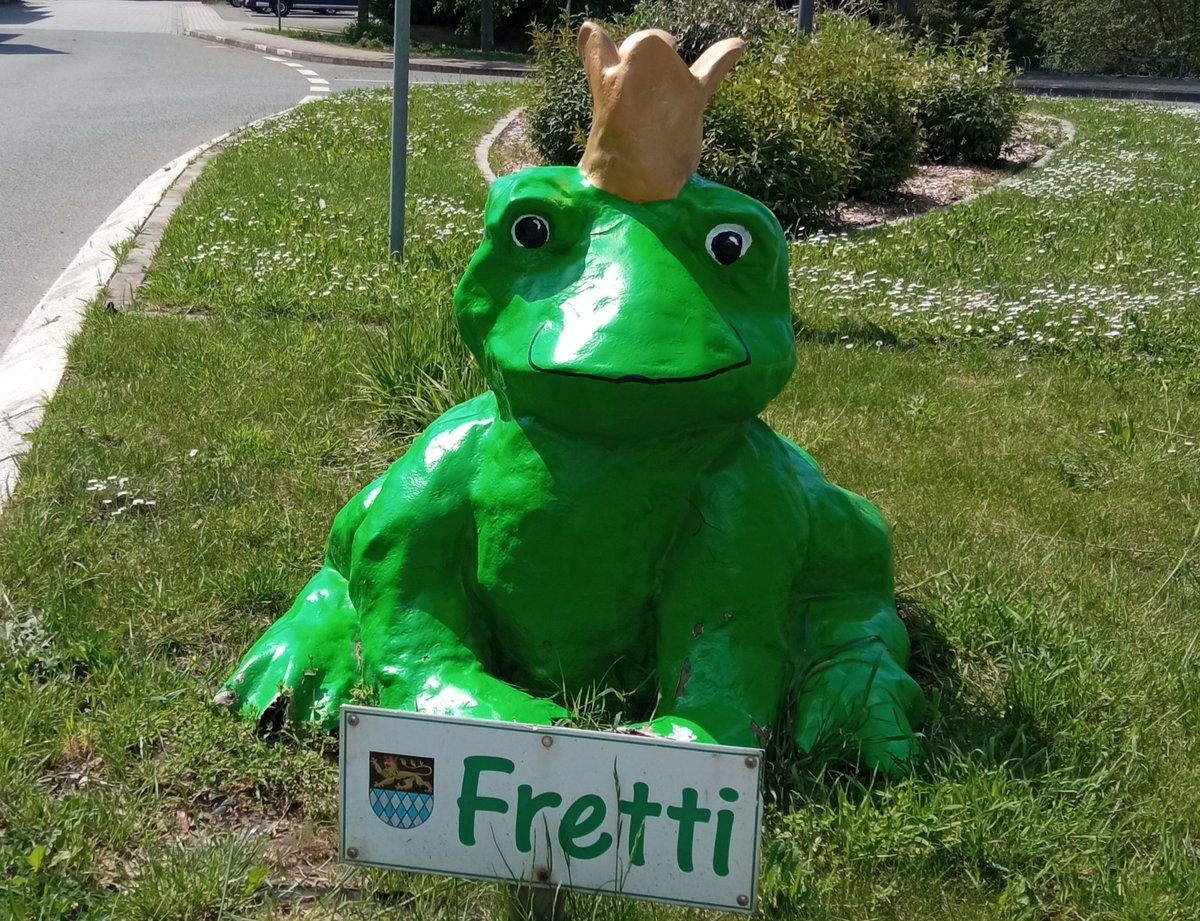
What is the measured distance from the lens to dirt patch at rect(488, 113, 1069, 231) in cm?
1001

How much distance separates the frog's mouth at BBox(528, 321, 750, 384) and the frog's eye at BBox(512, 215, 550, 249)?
0.72 ft

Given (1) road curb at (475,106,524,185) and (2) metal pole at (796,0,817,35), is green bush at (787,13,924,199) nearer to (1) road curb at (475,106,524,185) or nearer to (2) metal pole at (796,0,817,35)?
(2) metal pole at (796,0,817,35)

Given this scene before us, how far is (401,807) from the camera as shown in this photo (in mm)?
1998

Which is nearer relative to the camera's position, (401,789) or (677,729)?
(401,789)

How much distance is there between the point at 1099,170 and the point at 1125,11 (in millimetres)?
22836

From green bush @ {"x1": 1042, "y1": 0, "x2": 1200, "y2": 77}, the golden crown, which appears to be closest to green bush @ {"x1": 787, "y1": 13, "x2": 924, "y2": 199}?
the golden crown

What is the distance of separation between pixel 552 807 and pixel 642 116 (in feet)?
4.19

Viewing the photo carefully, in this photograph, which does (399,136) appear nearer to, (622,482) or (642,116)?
(642,116)

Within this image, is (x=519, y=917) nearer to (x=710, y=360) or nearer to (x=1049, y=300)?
(x=710, y=360)

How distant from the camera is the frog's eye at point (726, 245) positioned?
94.1 inches

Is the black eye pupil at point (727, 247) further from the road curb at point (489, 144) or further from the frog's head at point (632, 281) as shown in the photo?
the road curb at point (489, 144)

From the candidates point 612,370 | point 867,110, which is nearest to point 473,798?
point 612,370

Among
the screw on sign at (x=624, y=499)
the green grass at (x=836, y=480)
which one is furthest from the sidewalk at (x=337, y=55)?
the screw on sign at (x=624, y=499)

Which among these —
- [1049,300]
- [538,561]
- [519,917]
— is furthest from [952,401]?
[519,917]
